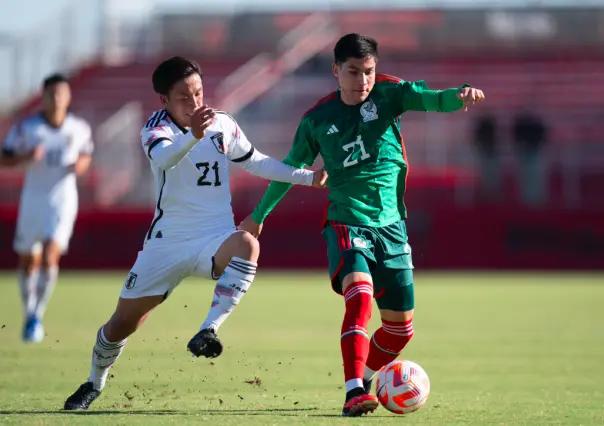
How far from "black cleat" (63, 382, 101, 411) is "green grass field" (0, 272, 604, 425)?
9cm

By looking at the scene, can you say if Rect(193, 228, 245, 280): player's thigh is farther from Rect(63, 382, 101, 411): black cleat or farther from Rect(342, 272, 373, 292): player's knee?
Rect(63, 382, 101, 411): black cleat

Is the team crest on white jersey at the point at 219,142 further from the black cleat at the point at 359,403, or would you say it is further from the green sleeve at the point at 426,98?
the black cleat at the point at 359,403

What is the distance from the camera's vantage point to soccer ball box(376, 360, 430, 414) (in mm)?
6645

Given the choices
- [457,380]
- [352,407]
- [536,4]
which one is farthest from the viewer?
[536,4]

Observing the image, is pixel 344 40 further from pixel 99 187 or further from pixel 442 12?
pixel 442 12

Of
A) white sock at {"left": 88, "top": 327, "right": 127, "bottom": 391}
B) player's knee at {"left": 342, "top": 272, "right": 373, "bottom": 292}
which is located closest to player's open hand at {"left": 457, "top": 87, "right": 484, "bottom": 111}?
player's knee at {"left": 342, "top": 272, "right": 373, "bottom": 292}

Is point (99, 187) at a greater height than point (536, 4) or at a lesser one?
lesser

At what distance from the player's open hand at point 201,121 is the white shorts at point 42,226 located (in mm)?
6234

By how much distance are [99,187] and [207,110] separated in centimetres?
2010

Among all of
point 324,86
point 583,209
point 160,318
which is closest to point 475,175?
point 583,209

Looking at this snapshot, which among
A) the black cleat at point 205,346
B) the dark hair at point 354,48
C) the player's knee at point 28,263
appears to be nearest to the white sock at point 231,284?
the black cleat at point 205,346

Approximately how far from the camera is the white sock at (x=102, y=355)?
7062 millimetres

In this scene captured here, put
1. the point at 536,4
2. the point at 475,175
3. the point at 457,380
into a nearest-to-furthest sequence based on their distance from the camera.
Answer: the point at 457,380 → the point at 475,175 → the point at 536,4

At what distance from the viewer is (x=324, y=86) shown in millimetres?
31500
